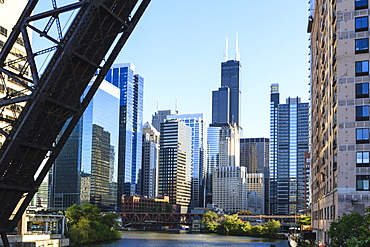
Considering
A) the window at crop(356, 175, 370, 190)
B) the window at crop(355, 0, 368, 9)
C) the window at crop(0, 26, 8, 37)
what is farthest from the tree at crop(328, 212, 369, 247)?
the window at crop(0, 26, 8, 37)

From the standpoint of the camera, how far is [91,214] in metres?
94.4

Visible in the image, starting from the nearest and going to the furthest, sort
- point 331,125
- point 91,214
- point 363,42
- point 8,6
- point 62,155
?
point 363,42
point 331,125
point 8,6
point 91,214
point 62,155

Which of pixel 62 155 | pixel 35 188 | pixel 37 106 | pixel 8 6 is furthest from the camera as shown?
Answer: pixel 62 155

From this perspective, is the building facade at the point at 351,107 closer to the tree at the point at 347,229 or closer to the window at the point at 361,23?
the window at the point at 361,23

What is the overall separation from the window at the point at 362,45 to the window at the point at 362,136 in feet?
21.6

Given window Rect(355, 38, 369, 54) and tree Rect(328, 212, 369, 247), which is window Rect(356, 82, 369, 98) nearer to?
window Rect(355, 38, 369, 54)

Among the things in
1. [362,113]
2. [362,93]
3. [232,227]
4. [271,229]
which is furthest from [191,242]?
[362,93]

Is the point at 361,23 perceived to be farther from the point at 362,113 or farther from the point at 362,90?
the point at 362,113

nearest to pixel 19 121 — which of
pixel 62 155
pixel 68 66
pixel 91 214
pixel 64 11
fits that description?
pixel 68 66

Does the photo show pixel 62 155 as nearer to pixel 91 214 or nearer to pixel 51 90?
pixel 91 214

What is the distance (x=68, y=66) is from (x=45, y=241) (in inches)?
1626

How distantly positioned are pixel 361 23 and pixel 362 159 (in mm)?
11241

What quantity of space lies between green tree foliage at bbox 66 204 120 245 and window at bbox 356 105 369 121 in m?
47.3

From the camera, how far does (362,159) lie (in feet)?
144
